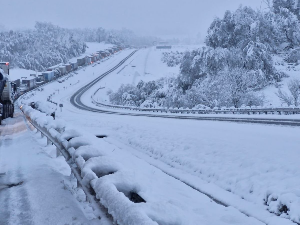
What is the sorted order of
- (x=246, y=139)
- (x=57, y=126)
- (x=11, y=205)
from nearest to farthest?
1. (x=11, y=205)
2. (x=57, y=126)
3. (x=246, y=139)

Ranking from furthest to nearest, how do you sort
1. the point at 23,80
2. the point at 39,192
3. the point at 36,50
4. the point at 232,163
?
the point at 36,50, the point at 23,80, the point at 232,163, the point at 39,192

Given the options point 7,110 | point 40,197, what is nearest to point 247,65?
point 7,110

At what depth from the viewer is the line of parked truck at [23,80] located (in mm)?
20797

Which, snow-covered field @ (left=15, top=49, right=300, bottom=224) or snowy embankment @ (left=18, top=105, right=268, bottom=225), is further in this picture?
snow-covered field @ (left=15, top=49, right=300, bottom=224)

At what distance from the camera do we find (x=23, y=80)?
75.2 m

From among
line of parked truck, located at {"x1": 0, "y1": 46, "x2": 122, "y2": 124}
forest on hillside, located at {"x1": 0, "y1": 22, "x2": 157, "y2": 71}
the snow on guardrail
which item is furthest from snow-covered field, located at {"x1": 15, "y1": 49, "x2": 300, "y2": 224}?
forest on hillside, located at {"x1": 0, "y1": 22, "x2": 157, "y2": 71}

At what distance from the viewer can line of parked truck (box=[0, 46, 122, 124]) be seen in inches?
819

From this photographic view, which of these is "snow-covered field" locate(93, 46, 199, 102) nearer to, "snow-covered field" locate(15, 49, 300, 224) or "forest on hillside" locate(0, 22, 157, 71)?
"forest on hillside" locate(0, 22, 157, 71)

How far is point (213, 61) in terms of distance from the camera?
50.5 m

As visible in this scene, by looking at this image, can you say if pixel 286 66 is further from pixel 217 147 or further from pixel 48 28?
pixel 48 28

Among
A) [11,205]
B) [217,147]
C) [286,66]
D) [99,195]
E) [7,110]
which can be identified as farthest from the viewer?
[286,66]

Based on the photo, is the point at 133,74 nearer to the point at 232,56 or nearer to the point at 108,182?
Result: the point at 232,56

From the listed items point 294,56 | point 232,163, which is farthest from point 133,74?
point 232,163

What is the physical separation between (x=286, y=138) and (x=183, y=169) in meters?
4.80
